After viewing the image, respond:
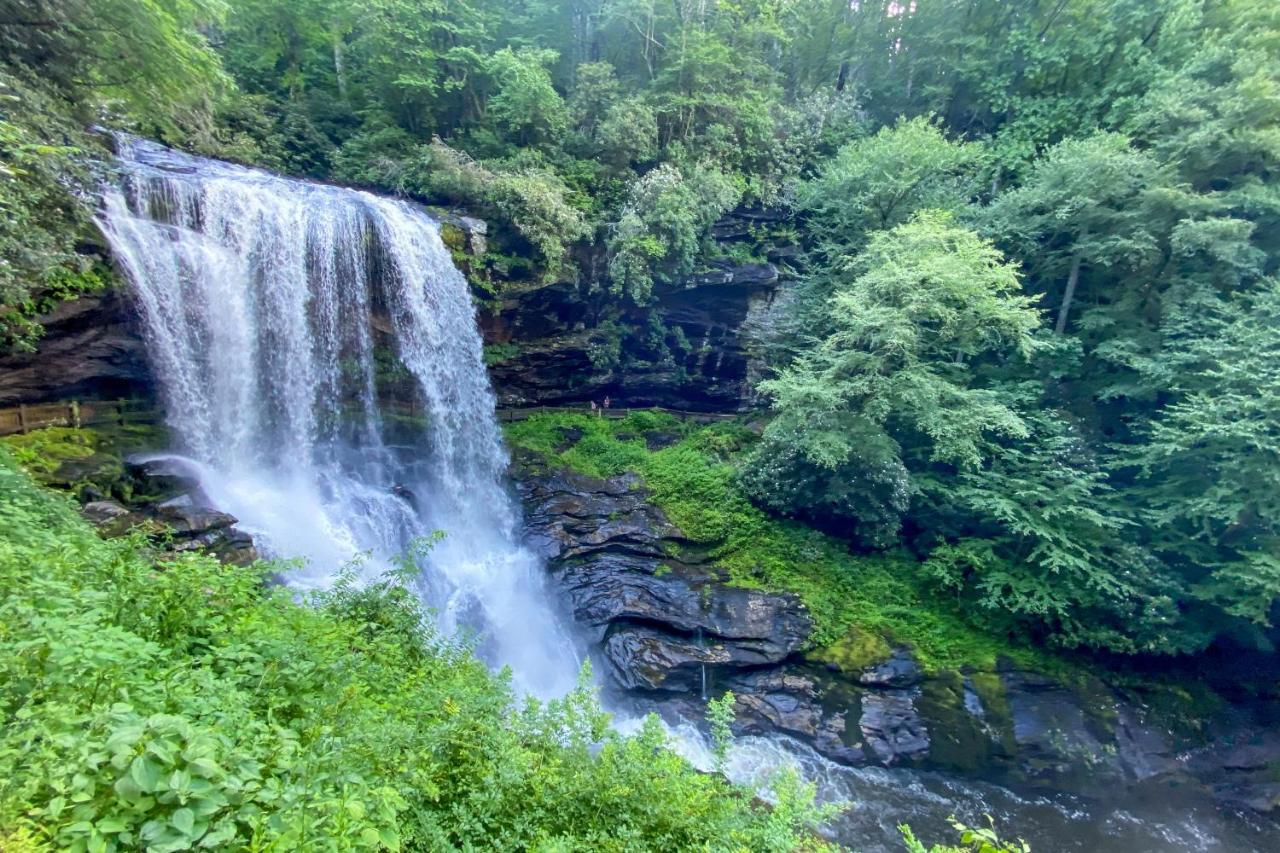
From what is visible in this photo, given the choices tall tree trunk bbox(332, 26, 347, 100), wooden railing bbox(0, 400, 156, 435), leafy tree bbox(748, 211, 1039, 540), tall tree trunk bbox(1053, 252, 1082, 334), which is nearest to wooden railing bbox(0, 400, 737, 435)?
wooden railing bbox(0, 400, 156, 435)

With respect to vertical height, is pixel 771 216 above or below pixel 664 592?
above

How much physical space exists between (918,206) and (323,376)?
48.1ft

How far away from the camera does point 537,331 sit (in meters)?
15.9

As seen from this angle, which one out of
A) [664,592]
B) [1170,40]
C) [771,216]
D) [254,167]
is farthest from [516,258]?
[1170,40]

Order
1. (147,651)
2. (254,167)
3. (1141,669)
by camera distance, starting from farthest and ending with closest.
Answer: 1. (254,167)
2. (1141,669)
3. (147,651)

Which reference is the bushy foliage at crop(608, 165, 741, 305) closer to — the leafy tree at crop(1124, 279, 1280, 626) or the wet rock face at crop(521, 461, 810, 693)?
the wet rock face at crop(521, 461, 810, 693)

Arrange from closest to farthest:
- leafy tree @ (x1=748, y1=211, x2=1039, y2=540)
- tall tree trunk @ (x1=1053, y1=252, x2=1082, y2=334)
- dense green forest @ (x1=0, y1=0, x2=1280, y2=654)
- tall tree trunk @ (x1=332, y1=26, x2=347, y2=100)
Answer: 1. dense green forest @ (x1=0, y1=0, x2=1280, y2=654)
2. leafy tree @ (x1=748, y1=211, x2=1039, y2=540)
3. tall tree trunk @ (x1=1053, y1=252, x2=1082, y2=334)
4. tall tree trunk @ (x1=332, y1=26, x2=347, y2=100)

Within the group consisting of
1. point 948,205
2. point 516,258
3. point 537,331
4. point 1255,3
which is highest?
point 1255,3

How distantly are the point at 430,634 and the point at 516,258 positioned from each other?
35.6 ft

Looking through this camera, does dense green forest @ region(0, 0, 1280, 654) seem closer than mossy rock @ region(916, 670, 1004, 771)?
Yes

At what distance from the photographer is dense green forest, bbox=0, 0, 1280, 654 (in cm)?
898

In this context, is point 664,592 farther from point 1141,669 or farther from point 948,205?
point 948,205

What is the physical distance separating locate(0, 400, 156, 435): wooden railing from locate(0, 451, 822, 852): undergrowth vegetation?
497cm

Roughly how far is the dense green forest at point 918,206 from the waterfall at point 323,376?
1.48m
